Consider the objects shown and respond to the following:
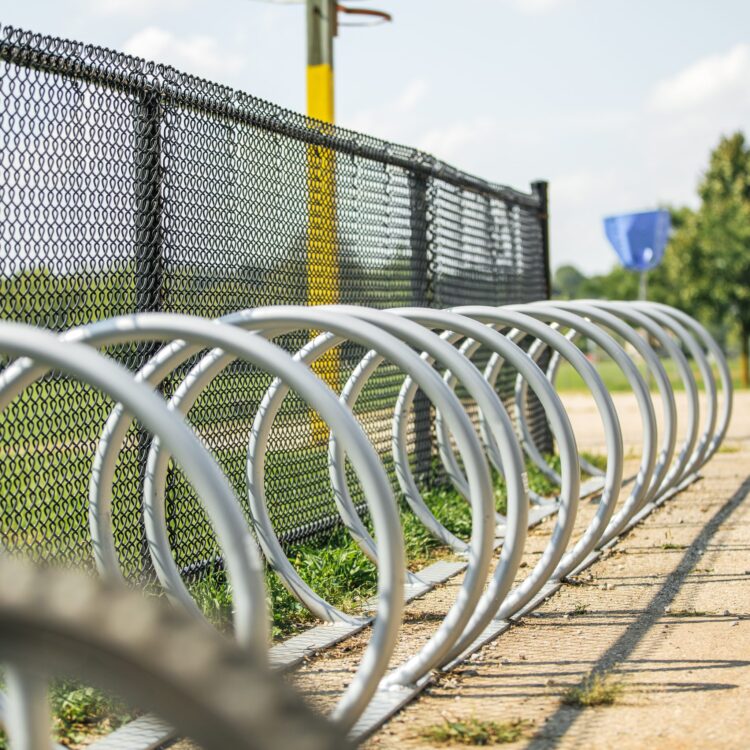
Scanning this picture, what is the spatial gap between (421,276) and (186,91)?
2983mm

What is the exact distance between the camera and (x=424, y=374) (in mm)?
3352

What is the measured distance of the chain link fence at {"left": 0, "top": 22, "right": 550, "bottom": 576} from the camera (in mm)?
4086

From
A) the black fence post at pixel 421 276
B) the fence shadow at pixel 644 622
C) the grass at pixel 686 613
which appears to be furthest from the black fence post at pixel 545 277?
the grass at pixel 686 613

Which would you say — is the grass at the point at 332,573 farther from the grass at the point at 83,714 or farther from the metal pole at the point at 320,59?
the metal pole at the point at 320,59

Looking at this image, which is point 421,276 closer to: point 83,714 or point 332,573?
point 332,573

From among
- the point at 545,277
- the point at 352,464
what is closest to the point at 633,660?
the point at 352,464

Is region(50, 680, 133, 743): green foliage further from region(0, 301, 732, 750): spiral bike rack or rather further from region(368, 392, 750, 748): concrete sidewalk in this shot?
region(368, 392, 750, 748): concrete sidewalk

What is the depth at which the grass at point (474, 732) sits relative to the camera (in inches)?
128

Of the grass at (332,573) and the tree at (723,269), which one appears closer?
the grass at (332,573)

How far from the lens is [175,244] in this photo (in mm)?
4887

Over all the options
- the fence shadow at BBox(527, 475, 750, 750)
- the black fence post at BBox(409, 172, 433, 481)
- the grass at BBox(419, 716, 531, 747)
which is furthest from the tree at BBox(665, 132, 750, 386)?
the grass at BBox(419, 716, 531, 747)

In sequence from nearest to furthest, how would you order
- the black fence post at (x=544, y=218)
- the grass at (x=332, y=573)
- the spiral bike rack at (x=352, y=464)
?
the spiral bike rack at (x=352, y=464) → the grass at (x=332, y=573) → the black fence post at (x=544, y=218)

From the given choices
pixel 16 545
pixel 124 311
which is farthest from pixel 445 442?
pixel 16 545

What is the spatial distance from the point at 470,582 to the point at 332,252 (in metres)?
3.36
